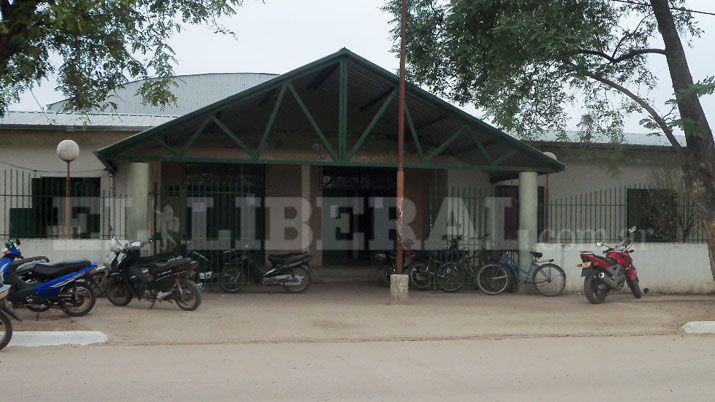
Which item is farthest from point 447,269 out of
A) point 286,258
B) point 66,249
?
point 66,249

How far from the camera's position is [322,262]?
19.1m

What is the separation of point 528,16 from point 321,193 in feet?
24.9

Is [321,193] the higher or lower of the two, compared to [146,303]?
higher

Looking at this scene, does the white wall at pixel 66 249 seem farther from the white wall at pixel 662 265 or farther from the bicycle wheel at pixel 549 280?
the white wall at pixel 662 265

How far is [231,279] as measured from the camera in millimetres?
14492

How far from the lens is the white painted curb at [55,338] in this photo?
9242 millimetres

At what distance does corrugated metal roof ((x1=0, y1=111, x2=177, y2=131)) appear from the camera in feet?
54.6

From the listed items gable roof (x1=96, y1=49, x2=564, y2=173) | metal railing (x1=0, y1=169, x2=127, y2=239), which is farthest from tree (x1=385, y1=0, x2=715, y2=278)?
Answer: metal railing (x1=0, y1=169, x2=127, y2=239)

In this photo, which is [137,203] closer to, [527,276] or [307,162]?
[307,162]

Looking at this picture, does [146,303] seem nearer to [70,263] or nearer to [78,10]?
[70,263]

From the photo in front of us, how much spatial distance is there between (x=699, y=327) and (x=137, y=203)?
10146 millimetres

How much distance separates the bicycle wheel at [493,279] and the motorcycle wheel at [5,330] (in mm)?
9269

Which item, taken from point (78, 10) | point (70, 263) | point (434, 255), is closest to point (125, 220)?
point (70, 263)

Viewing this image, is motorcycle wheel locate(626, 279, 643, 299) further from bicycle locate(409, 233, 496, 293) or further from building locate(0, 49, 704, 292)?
bicycle locate(409, 233, 496, 293)
